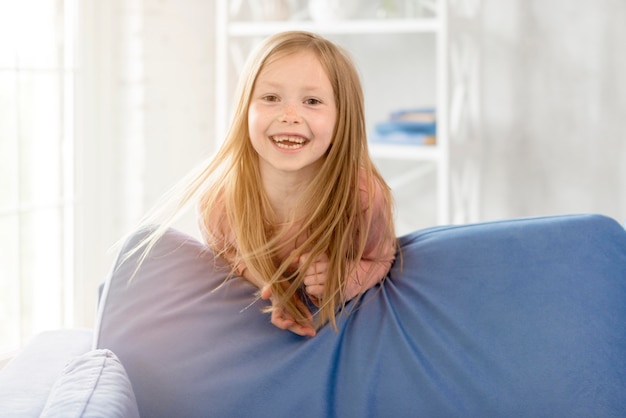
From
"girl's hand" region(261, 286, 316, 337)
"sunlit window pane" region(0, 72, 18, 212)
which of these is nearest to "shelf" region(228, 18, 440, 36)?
"sunlit window pane" region(0, 72, 18, 212)

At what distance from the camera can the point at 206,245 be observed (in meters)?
1.63

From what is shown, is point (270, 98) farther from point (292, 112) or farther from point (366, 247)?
point (366, 247)

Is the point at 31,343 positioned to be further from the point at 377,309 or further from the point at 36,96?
the point at 36,96

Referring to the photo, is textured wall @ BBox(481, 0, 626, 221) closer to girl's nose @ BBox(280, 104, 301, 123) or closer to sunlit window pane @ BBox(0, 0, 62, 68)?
sunlit window pane @ BBox(0, 0, 62, 68)

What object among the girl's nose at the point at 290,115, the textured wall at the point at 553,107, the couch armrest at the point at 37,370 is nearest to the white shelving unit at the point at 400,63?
the textured wall at the point at 553,107

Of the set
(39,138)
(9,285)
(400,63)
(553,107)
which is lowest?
(9,285)

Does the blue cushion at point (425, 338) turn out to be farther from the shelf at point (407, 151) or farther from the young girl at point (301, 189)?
the shelf at point (407, 151)

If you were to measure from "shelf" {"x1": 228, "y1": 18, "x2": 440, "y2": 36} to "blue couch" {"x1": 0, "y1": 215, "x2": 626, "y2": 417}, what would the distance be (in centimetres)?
147

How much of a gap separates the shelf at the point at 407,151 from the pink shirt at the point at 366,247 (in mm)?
1302

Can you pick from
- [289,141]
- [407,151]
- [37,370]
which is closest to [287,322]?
[289,141]

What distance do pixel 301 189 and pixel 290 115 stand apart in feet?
0.55

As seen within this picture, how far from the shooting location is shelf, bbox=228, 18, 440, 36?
9.45 feet

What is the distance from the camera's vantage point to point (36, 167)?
2.99 m

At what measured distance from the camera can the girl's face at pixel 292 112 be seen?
1.54m
